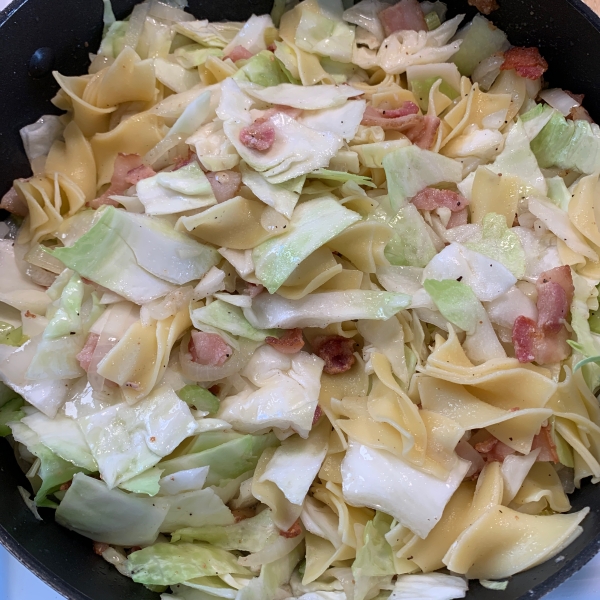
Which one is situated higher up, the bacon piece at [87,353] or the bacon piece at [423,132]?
the bacon piece at [423,132]

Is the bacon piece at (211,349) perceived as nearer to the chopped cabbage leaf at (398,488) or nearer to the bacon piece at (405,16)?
the chopped cabbage leaf at (398,488)

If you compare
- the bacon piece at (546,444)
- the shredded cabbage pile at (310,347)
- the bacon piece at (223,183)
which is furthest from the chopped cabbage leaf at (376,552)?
the bacon piece at (223,183)

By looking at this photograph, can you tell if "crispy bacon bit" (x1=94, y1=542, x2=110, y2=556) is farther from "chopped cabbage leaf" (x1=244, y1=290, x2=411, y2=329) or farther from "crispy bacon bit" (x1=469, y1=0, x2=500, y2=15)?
"crispy bacon bit" (x1=469, y1=0, x2=500, y2=15)

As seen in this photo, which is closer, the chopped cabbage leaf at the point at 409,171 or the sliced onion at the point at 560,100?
the chopped cabbage leaf at the point at 409,171

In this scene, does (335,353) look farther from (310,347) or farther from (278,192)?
(278,192)

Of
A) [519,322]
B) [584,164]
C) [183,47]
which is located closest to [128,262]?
[183,47]

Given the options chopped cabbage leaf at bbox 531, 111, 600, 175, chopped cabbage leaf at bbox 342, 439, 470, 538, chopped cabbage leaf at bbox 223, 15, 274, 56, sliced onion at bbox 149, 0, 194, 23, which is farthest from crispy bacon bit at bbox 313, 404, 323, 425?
sliced onion at bbox 149, 0, 194, 23
